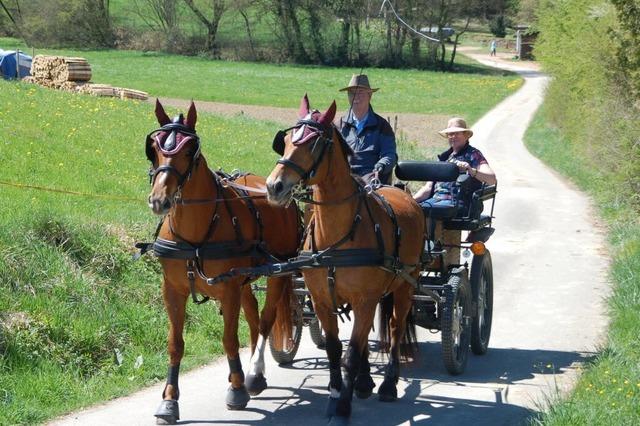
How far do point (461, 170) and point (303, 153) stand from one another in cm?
294

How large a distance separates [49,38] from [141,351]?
200 feet

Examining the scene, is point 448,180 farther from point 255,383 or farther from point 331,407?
point 331,407

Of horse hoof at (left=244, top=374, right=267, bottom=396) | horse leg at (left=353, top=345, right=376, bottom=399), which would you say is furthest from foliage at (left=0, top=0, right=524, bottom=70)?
horse leg at (left=353, top=345, right=376, bottom=399)

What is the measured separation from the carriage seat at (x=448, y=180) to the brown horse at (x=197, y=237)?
1618 mm

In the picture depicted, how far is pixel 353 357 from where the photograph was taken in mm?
7180

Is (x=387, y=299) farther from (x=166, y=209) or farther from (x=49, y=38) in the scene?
(x=49, y=38)

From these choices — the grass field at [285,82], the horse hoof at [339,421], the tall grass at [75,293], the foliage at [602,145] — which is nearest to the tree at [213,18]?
the grass field at [285,82]

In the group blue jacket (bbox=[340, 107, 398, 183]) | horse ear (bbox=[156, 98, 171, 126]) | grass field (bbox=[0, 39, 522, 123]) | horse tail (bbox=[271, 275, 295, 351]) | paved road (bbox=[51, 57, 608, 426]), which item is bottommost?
grass field (bbox=[0, 39, 522, 123])

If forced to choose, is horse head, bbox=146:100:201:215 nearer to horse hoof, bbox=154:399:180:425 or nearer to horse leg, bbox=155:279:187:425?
horse leg, bbox=155:279:187:425

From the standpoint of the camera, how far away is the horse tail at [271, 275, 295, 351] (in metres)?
8.51

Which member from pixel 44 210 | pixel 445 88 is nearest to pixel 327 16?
pixel 445 88

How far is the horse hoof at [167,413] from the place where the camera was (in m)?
7.20

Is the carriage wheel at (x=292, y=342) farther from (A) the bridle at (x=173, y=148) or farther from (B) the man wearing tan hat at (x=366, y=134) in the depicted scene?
(A) the bridle at (x=173, y=148)

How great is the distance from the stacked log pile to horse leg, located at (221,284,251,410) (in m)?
23.1
